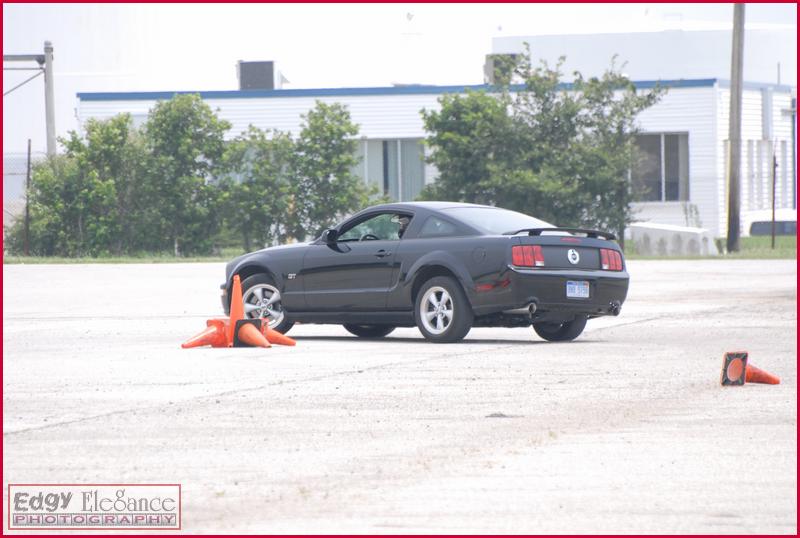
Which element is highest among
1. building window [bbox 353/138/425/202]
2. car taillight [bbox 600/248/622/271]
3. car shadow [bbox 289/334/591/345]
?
building window [bbox 353/138/425/202]

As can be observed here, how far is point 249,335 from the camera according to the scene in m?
15.0

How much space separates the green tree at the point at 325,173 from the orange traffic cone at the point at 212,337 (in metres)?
24.8

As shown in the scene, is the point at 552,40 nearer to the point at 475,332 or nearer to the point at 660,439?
the point at 475,332

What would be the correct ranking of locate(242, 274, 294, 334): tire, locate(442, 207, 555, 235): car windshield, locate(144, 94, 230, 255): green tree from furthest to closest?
locate(144, 94, 230, 255): green tree < locate(242, 274, 294, 334): tire < locate(442, 207, 555, 235): car windshield

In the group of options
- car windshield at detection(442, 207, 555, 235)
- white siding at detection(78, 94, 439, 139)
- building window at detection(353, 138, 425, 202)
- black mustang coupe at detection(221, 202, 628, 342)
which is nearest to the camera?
black mustang coupe at detection(221, 202, 628, 342)

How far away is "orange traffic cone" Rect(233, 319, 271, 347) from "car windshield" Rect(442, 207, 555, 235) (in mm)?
2336

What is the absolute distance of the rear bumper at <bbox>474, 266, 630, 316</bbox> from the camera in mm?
14617

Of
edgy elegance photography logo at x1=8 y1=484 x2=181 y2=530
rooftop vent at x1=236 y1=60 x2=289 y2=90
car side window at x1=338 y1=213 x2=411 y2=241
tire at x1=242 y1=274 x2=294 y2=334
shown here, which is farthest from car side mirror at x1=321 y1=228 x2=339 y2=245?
rooftop vent at x1=236 y1=60 x2=289 y2=90

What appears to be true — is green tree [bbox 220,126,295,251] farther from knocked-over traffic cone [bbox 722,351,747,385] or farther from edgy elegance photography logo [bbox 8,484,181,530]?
edgy elegance photography logo [bbox 8,484,181,530]

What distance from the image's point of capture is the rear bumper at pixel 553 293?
14617 mm

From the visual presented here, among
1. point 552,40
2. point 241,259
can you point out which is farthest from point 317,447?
point 552,40

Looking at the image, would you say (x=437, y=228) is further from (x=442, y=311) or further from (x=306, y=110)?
(x=306, y=110)

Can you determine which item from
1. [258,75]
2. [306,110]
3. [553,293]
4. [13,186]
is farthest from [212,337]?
[13,186]

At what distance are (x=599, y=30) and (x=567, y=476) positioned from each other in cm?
7063
